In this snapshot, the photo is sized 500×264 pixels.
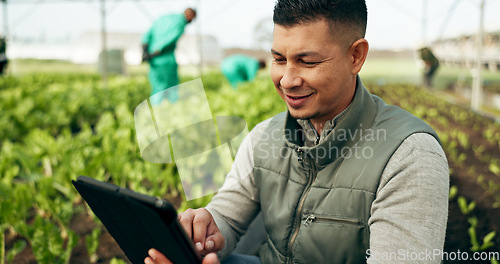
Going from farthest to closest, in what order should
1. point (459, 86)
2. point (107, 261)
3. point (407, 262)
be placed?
point (459, 86) → point (107, 261) → point (407, 262)

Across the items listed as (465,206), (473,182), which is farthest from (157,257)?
(473,182)

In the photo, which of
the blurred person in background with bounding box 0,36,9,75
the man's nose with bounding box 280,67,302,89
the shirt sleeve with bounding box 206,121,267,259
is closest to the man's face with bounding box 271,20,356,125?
the man's nose with bounding box 280,67,302,89

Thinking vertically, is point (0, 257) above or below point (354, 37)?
below

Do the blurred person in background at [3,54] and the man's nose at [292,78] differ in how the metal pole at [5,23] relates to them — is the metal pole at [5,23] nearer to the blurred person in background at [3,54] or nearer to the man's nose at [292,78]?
the blurred person in background at [3,54]

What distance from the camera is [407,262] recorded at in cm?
99

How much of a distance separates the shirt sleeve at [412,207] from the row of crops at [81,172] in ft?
3.88

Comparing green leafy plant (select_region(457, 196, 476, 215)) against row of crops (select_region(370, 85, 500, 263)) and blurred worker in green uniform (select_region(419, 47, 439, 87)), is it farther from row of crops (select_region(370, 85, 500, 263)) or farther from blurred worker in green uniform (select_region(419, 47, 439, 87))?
blurred worker in green uniform (select_region(419, 47, 439, 87))

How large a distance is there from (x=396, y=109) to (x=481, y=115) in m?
6.01

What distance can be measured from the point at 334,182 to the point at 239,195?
0.39 meters

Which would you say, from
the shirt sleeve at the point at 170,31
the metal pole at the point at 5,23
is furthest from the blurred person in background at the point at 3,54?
the shirt sleeve at the point at 170,31

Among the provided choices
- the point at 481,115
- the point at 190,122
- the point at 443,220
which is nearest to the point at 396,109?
the point at 443,220

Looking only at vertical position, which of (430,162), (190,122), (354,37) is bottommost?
(430,162)

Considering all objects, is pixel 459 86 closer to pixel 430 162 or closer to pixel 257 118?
pixel 257 118

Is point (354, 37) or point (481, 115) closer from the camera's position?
point (354, 37)
